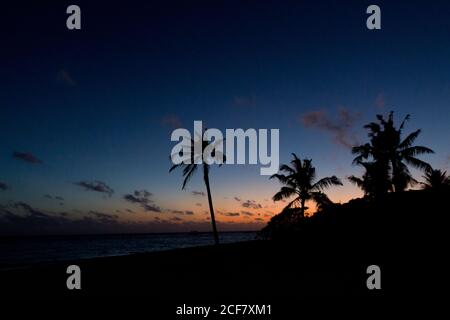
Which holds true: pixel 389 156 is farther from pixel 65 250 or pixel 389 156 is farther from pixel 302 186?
pixel 65 250

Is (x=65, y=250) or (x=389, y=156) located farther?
(x=65, y=250)

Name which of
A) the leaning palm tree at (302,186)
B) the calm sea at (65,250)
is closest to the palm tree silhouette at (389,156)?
the leaning palm tree at (302,186)

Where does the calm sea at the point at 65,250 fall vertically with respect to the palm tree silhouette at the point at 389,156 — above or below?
below

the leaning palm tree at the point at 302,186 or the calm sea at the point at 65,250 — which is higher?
the leaning palm tree at the point at 302,186

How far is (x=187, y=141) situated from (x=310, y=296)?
52.1 feet

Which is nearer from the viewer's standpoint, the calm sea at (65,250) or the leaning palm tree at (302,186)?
the leaning palm tree at (302,186)

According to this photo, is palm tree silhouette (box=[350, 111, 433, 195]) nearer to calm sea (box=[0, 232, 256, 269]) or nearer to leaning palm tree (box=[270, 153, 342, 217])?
leaning palm tree (box=[270, 153, 342, 217])

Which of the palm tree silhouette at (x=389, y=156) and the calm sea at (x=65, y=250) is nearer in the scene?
the palm tree silhouette at (x=389, y=156)

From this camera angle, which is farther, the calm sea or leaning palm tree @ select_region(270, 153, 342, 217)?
the calm sea

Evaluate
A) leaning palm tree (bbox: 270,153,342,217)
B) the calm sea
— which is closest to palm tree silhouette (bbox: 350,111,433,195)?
leaning palm tree (bbox: 270,153,342,217)

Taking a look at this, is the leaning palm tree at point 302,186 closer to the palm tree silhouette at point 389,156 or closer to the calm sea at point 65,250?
the palm tree silhouette at point 389,156

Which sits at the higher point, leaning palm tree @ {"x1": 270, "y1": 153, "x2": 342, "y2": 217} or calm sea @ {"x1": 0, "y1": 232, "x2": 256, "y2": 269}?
leaning palm tree @ {"x1": 270, "y1": 153, "x2": 342, "y2": 217}

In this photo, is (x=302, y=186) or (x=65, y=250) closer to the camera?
(x=302, y=186)

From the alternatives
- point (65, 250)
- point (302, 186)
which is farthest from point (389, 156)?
point (65, 250)
